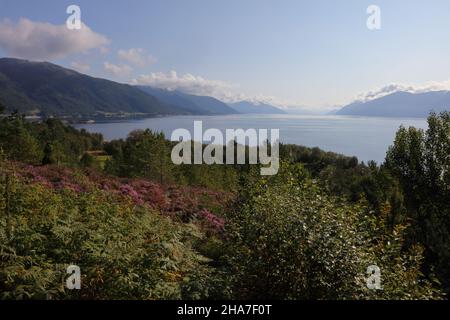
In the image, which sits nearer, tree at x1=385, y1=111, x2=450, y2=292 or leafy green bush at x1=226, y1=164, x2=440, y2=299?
leafy green bush at x1=226, y1=164, x2=440, y2=299

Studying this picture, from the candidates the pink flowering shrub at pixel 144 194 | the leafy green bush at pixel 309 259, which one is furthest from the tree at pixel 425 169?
the leafy green bush at pixel 309 259

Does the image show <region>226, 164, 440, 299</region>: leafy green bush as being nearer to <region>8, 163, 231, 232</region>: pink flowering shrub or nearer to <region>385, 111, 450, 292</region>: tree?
<region>8, 163, 231, 232</region>: pink flowering shrub

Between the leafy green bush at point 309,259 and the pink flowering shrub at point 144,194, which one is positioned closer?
the leafy green bush at point 309,259

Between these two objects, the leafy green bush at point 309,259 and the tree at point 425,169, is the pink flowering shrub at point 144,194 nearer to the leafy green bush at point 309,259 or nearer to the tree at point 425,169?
the leafy green bush at point 309,259

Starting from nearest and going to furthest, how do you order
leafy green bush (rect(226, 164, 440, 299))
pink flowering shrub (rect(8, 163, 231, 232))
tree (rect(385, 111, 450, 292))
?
leafy green bush (rect(226, 164, 440, 299)) → pink flowering shrub (rect(8, 163, 231, 232)) → tree (rect(385, 111, 450, 292))

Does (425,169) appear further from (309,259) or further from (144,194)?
(309,259)

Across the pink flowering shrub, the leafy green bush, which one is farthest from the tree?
the leafy green bush

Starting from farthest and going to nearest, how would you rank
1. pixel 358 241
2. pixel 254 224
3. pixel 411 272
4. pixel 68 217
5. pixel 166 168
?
1. pixel 166 168
2. pixel 68 217
3. pixel 254 224
4. pixel 411 272
5. pixel 358 241

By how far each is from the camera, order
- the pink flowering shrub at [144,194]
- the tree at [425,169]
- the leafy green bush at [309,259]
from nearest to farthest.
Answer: the leafy green bush at [309,259]
the pink flowering shrub at [144,194]
the tree at [425,169]

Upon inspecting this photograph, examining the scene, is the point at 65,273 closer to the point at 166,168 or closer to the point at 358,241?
the point at 358,241

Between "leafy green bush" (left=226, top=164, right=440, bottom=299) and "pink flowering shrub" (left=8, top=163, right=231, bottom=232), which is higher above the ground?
"leafy green bush" (left=226, top=164, right=440, bottom=299)
